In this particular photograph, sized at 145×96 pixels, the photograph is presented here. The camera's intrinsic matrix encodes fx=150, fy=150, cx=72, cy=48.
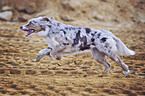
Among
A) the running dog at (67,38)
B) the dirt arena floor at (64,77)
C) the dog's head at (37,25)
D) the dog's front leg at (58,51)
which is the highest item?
the dog's head at (37,25)

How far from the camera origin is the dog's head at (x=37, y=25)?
2500mm

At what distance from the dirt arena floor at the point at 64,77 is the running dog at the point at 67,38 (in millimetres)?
446

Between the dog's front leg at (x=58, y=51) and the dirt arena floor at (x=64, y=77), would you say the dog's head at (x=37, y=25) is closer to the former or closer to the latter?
the dog's front leg at (x=58, y=51)

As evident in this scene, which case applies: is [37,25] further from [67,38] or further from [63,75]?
[63,75]

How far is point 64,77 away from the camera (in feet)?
9.77

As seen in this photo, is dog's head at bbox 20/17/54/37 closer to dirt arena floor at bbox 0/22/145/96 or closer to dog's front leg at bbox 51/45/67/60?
dog's front leg at bbox 51/45/67/60

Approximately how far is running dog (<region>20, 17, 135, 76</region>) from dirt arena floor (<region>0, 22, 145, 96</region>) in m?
0.45

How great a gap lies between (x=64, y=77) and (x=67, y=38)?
0.87m

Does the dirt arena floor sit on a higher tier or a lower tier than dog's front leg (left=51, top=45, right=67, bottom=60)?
lower

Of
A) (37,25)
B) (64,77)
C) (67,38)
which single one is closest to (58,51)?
(67,38)

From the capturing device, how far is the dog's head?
98.4 inches

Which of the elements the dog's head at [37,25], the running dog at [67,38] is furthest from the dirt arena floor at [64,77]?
the dog's head at [37,25]

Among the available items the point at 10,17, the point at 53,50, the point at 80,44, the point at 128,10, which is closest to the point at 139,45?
the point at 80,44

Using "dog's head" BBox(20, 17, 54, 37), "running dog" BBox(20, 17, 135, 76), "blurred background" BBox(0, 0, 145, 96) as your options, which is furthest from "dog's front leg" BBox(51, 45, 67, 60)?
"dog's head" BBox(20, 17, 54, 37)
